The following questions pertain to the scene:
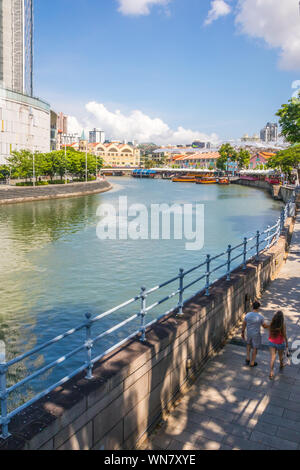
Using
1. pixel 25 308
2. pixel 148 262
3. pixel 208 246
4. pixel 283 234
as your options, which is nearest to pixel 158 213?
pixel 208 246

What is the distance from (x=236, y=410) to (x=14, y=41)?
122 m

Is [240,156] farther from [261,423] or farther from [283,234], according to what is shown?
[261,423]

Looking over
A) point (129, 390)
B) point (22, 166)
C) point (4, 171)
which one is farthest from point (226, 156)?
point (129, 390)

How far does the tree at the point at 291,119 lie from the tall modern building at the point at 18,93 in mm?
64036

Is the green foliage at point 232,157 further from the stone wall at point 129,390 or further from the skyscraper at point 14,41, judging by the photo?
the stone wall at point 129,390

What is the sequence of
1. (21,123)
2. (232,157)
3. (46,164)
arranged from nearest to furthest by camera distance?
(46,164)
(21,123)
(232,157)

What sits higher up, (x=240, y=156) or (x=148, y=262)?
(x=240, y=156)

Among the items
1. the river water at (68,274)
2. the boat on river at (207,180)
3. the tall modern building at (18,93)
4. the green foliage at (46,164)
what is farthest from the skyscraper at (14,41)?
the river water at (68,274)

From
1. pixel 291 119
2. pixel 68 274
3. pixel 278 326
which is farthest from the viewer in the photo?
pixel 291 119

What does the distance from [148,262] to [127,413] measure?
53.0ft

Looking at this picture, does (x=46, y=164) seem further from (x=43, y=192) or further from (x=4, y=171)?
(x=43, y=192)

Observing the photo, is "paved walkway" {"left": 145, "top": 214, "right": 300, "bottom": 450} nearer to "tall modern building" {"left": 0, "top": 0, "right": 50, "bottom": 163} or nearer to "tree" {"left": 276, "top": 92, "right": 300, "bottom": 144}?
"tree" {"left": 276, "top": 92, "right": 300, "bottom": 144}

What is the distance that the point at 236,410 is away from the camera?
7023 mm

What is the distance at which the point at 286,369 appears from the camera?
27.8 feet
